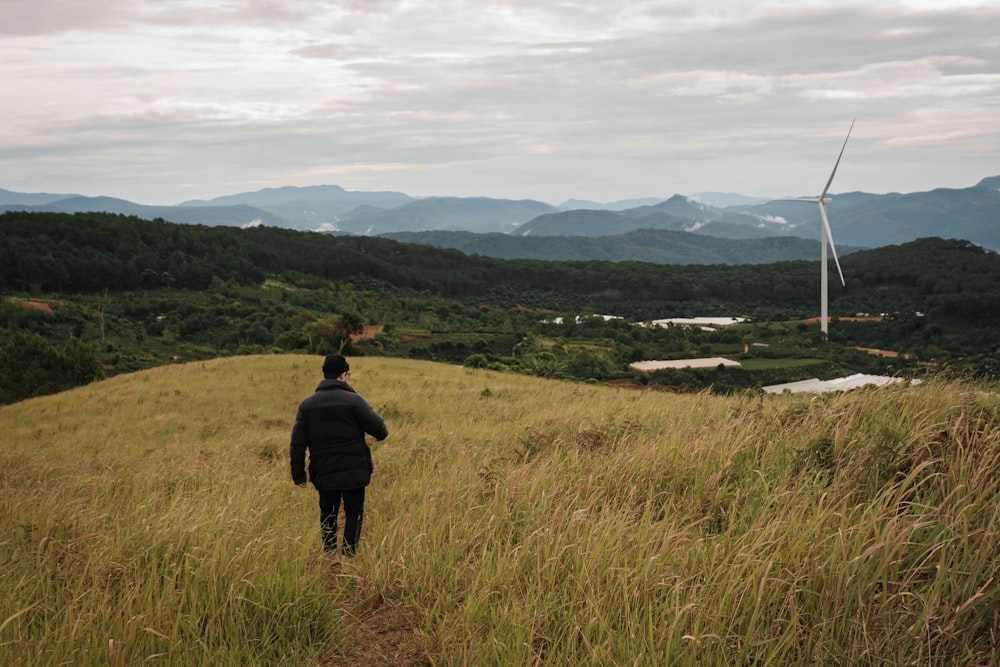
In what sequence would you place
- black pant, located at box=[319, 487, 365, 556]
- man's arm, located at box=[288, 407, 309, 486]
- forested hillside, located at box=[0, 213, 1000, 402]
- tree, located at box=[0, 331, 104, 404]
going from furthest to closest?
forested hillside, located at box=[0, 213, 1000, 402]
tree, located at box=[0, 331, 104, 404]
man's arm, located at box=[288, 407, 309, 486]
black pant, located at box=[319, 487, 365, 556]

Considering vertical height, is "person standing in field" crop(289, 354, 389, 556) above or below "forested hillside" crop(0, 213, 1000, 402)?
above

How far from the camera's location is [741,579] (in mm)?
4371

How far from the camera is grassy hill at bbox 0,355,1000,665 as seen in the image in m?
4.08

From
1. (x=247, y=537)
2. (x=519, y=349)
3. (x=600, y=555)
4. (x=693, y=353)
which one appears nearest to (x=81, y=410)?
(x=247, y=537)

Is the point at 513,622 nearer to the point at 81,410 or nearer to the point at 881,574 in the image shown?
the point at 881,574

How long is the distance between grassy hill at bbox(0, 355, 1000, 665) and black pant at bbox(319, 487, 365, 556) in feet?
0.87

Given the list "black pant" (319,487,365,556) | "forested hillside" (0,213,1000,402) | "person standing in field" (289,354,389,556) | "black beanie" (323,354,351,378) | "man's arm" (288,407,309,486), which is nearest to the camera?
"black pant" (319,487,365,556)

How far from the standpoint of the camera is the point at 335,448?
6.96 meters

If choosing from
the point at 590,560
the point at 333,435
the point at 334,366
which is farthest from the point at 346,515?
the point at 590,560

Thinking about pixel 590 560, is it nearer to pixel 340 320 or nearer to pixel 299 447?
pixel 299 447

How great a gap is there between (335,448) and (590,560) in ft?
10.4

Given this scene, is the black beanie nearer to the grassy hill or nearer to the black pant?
the black pant

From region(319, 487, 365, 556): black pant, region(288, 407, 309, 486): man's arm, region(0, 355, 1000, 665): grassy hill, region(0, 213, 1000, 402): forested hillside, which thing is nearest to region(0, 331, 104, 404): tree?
region(0, 213, 1000, 402): forested hillside

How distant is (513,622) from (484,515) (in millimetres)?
1743
